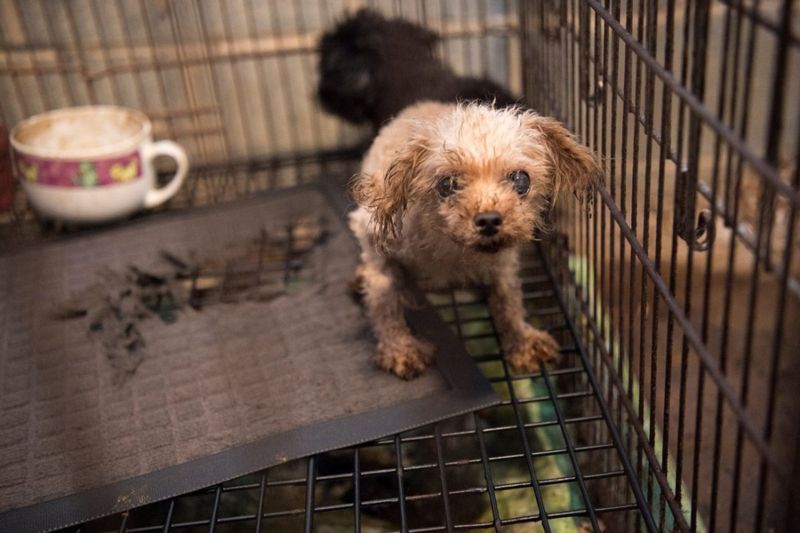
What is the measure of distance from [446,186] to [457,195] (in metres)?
0.03

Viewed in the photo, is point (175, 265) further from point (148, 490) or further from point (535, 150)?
point (535, 150)

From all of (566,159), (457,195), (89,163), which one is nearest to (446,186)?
(457,195)

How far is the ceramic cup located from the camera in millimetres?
2332

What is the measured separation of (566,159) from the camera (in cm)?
153

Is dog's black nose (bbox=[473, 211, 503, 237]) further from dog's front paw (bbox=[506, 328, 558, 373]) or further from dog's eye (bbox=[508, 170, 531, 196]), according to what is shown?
dog's front paw (bbox=[506, 328, 558, 373])

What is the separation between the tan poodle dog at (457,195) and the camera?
4.77 ft

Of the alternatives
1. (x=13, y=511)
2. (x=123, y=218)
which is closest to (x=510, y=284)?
(x=13, y=511)

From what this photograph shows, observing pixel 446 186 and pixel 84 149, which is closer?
pixel 446 186

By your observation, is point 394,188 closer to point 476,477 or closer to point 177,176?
point 476,477

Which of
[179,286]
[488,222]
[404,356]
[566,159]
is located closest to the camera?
[488,222]

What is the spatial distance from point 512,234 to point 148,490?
0.77 meters

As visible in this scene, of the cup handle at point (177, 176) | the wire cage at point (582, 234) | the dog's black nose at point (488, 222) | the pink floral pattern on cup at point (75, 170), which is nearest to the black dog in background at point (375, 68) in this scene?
the wire cage at point (582, 234)

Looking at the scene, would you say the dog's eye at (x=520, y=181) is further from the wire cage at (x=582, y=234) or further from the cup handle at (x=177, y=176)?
the cup handle at (x=177, y=176)

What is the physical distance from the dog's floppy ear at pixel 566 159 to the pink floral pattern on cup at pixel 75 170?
4.30 ft
